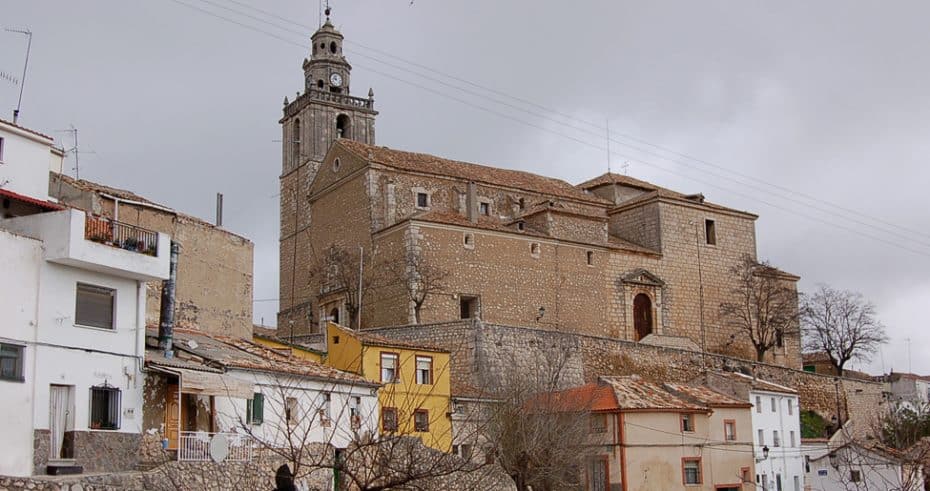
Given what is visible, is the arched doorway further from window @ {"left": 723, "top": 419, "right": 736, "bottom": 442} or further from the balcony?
the balcony

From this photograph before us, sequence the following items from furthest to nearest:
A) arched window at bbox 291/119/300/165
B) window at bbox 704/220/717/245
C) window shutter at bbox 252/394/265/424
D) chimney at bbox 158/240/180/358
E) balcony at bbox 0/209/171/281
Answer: arched window at bbox 291/119/300/165, window at bbox 704/220/717/245, chimney at bbox 158/240/180/358, window shutter at bbox 252/394/265/424, balcony at bbox 0/209/171/281

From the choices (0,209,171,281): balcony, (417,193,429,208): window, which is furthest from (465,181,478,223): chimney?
(0,209,171,281): balcony

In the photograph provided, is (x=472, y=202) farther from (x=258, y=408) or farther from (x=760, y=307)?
(x=258, y=408)

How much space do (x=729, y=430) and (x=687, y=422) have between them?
296 centimetres

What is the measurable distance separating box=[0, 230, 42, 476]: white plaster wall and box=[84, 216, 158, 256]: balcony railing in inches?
53.8

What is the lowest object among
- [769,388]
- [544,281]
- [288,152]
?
[769,388]

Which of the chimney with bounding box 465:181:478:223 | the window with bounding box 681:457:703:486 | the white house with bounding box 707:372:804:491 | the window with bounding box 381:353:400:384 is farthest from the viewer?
the chimney with bounding box 465:181:478:223

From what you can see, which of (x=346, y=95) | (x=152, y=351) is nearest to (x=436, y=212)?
(x=346, y=95)

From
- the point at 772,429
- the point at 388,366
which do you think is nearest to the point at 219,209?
the point at 388,366

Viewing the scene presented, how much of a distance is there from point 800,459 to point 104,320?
32857 millimetres

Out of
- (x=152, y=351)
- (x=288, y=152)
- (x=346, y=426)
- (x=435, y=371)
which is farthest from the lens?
(x=288, y=152)

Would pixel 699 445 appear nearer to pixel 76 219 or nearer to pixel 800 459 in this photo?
pixel 800 459

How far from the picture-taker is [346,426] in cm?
2805

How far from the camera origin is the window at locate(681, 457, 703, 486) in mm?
38938
